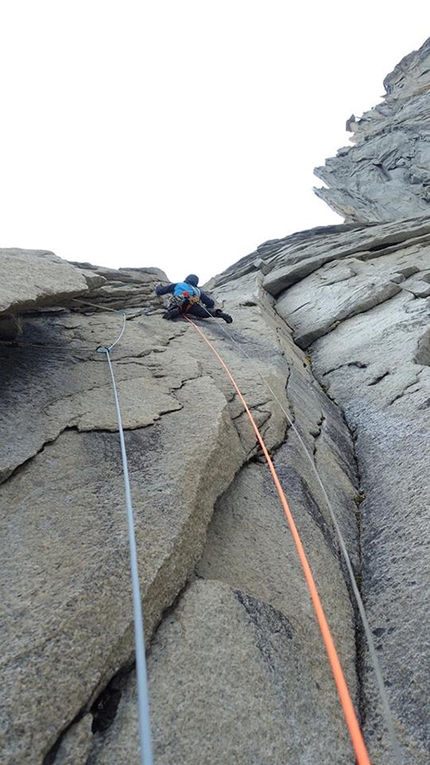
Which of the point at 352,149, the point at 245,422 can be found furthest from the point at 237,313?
the point at 352,149

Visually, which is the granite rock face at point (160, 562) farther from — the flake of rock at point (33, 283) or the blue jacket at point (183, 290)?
the blue jacket at point (183, 290)

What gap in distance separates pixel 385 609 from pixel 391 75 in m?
44.0

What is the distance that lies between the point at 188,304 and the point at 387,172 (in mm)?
23320

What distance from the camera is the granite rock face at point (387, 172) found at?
23.1m

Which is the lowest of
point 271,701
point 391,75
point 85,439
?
point 271,701

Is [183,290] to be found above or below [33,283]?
below

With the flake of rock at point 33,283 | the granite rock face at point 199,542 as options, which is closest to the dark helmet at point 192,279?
the granite rock face at point 199,542

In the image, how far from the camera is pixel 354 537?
3381 mm

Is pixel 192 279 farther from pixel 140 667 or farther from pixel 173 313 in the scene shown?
pixel 140 667

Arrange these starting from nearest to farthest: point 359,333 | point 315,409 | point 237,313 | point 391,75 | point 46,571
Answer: point 46,571, point 315,409, point 359,333, point 237,313, point 391,75

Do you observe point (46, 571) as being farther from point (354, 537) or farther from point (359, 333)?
point (359, 333)

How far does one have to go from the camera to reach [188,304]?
25.5 ft

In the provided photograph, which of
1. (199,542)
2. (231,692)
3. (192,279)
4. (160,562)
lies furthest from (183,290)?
(231,692)

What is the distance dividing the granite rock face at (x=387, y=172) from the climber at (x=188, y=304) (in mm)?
19432
